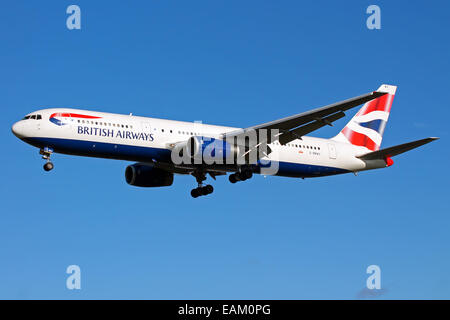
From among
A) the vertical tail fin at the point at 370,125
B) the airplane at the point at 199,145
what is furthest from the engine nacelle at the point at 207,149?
the vertical tail fin at the point at 370,125

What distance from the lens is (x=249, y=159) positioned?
4084 cm

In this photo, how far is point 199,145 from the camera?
38.5 meters

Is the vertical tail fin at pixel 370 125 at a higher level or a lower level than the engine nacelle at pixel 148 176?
higher

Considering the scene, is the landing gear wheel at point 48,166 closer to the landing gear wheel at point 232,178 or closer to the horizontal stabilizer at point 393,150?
the landing gear wheel at point 232,178

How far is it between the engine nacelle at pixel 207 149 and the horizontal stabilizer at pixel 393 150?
10.5 m

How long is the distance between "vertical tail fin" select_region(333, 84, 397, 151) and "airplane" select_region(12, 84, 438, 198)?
1863 mm

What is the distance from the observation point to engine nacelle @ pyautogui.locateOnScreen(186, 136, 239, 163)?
38500mm

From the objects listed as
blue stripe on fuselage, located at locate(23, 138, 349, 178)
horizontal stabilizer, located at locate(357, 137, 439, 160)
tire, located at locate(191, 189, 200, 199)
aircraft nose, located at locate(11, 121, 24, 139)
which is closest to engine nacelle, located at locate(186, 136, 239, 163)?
blue stripe on fuselage, located at locate(23, 138, 349, 178)

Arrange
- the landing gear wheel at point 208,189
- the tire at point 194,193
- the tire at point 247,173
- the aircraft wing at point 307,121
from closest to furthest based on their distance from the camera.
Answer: the aircraft wing at point 307,121 → the tire at point 247,173 → the landing gear wheel at point 208,189 → the tire at point 194,193

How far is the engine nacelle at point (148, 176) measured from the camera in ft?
148

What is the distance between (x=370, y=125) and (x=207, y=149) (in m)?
15.4

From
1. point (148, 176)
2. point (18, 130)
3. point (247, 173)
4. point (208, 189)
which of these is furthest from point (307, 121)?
point (18, 130)
